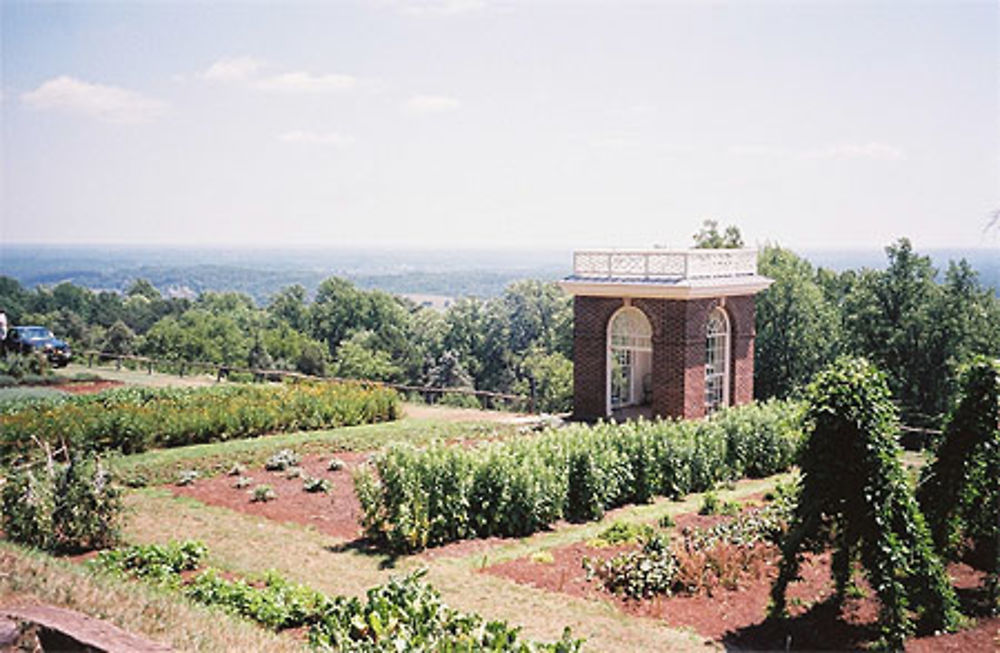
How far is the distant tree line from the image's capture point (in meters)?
38.3

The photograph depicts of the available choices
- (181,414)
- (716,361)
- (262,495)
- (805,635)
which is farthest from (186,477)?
(716,361)

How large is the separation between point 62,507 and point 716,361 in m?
14.5

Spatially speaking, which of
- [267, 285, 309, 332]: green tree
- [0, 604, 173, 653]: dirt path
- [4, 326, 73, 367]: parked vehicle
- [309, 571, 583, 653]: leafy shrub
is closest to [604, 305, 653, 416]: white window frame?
[309, 571, 583, 653]: leafy shrub

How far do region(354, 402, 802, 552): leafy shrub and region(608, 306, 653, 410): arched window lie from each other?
526 centimetres

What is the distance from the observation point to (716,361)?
2131 cm

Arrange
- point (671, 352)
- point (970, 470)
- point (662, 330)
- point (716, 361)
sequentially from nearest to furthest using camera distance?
point (970, 470) → point (671, 352) → point (662, 330) → point (716, 361)

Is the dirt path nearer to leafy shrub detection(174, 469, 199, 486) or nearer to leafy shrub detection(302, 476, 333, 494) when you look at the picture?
leafy shrub detection(302, 476, 333, 494)

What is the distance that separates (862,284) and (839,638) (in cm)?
3656

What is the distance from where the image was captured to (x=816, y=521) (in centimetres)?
918

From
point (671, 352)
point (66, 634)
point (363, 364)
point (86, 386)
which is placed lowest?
point (363, 364)

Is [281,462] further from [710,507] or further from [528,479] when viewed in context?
[710,507]

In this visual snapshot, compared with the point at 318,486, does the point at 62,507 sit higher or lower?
higher

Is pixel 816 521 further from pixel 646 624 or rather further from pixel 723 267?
pixel 723 267

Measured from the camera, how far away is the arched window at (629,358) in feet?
69.3
